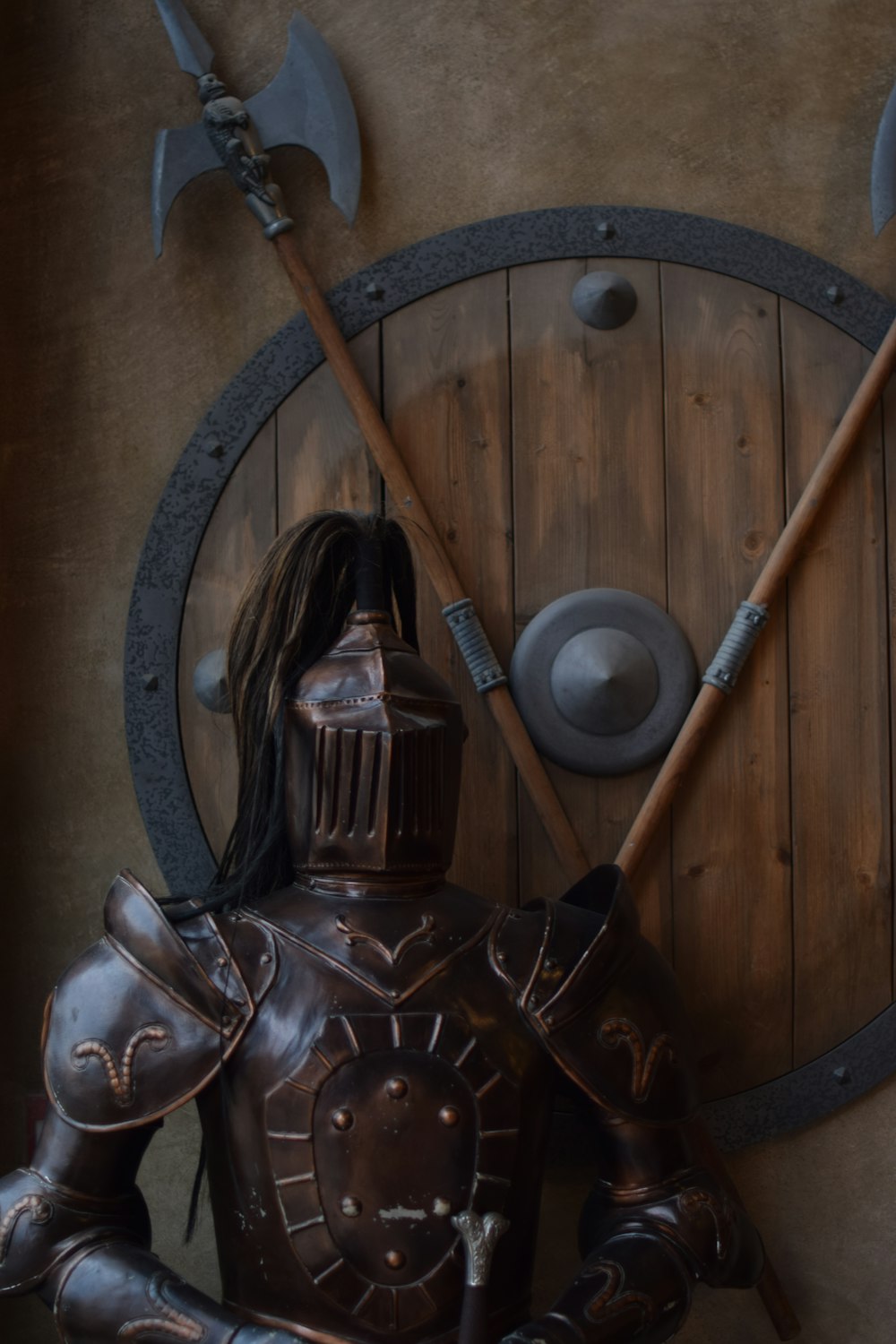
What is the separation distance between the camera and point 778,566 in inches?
71.3

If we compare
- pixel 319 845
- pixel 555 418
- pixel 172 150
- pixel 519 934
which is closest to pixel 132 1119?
pixel 319 845

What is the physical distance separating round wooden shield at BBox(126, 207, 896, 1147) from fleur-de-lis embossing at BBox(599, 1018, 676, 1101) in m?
0.39

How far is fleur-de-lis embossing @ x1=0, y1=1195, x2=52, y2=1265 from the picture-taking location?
1323 millimetres

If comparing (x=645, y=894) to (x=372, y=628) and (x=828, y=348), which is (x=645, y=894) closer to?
(x=372, y=628)

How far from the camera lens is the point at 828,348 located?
1875 millimetres

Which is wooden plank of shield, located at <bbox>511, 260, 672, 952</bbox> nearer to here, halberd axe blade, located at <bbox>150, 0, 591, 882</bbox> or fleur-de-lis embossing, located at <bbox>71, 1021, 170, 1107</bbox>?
halberd axe blade, located at <bbox>150, 0, 591, 882</bbox>

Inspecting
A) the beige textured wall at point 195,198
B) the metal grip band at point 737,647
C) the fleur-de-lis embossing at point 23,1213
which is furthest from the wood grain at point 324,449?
the fleur-de-lis embossing at point 23,1213

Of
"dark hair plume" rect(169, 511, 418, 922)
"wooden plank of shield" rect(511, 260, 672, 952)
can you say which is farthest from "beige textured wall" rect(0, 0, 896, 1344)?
"dark hair plume" rect(169, 511, 418, 922)

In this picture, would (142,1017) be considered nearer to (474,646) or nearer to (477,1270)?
(477,1270)

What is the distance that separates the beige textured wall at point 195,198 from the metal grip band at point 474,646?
0.47 metres

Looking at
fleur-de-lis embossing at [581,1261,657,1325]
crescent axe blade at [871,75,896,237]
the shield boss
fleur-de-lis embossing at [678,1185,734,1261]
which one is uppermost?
crescent axe blade at [871,75,896,237]

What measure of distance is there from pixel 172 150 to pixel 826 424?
965 mm

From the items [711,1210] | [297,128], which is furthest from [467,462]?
[711,1210]

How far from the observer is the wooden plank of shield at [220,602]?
1.85 meters
